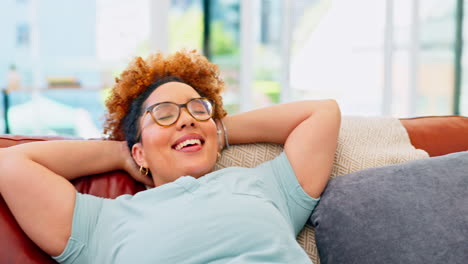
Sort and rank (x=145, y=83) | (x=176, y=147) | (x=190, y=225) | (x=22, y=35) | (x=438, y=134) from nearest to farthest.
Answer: (x=190, y=225)
(x=176, y=147)
(x=145, y=83)
(x=438, y=134)
(x=22, y=35)

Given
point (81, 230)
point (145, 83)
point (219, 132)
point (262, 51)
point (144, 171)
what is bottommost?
point (81, 230)

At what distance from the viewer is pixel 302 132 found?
1.43 m

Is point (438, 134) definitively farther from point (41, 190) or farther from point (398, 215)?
point (41, 190)

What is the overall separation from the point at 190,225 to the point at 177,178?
20 centimetres

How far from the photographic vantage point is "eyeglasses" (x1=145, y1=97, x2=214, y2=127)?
138 cm

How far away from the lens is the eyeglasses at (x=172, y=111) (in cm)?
138

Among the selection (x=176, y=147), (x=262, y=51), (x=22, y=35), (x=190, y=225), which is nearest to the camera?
(x=190, y=225)

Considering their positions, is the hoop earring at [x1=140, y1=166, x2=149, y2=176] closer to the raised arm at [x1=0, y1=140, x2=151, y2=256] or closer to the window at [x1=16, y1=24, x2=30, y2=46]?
the raised arm at [x1=0, y1=140, x2=151, y2=256]

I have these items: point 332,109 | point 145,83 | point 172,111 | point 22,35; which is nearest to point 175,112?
point 172,111

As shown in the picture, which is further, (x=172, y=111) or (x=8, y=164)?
(x=172, y=111)

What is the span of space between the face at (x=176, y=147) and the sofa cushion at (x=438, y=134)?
2.24ft

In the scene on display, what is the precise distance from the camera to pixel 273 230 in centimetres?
122

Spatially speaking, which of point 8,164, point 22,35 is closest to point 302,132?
point 8,164

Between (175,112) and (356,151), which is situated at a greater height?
(175,112)
